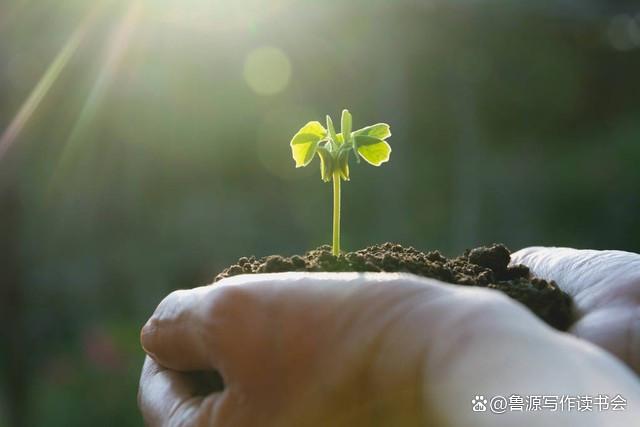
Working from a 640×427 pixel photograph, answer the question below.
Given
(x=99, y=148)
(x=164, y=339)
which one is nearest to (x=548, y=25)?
(x=99, y=148)

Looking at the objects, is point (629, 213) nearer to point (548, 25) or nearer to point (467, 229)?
point (467, 229)

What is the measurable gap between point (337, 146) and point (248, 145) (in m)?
1.11

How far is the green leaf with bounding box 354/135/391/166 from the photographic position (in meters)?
0.63

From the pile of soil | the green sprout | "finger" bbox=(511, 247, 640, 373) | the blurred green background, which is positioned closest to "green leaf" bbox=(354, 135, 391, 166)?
the green sprout

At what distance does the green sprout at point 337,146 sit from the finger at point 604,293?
0.21 metres

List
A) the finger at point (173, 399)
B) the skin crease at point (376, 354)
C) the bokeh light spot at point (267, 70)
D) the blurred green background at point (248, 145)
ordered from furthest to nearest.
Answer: the bokeh light spot at point (267, 70) → the blurred green background at point (248, 145) → the finger at point (173, 399) → the skin crease at point (376, 354)

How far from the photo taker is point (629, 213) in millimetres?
1786

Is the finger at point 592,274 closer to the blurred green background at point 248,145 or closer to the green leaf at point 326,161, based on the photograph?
the green leaf at point 326,161

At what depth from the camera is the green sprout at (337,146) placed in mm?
625

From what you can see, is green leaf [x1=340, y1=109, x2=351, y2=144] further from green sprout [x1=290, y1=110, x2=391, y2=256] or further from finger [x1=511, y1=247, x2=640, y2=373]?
finger [x1=511, y1=247, x2=640, y2=373]

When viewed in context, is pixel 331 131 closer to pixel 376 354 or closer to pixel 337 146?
Result: pixel 337 146

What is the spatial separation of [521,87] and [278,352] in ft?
5.77

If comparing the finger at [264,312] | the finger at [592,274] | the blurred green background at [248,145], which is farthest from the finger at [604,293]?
the blurred green background at [248,145]

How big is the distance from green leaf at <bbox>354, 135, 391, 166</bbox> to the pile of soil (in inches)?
4.0
